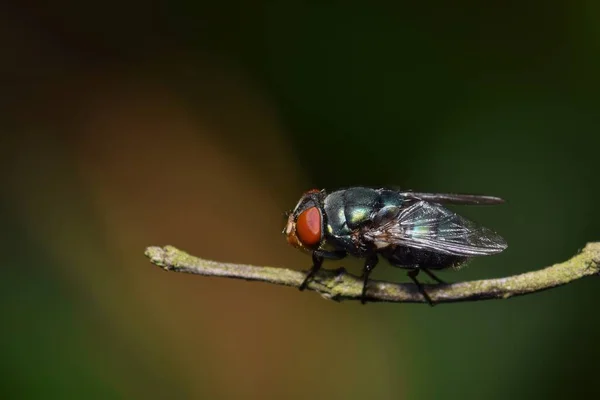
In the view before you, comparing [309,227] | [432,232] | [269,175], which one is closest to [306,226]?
[309,227]

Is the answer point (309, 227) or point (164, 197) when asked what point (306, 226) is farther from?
point (164, 197)

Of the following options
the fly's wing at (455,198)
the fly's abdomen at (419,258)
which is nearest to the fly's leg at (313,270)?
the fly's abdomen at (419,258)

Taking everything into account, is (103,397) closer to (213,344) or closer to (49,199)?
(213,344)

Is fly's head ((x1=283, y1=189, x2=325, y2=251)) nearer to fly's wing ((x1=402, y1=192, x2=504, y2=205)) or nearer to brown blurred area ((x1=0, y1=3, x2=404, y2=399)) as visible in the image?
fly's wing ((x1=402, y1=192, x2=504, y2=205))

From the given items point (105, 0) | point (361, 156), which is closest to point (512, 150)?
point (361, 156)

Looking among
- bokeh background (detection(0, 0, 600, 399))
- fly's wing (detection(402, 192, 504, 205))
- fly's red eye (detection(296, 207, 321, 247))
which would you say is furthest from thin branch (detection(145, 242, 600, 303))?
bokeh background (detection(0, 0, 600, 399))

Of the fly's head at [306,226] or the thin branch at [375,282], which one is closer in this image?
the thin branch at [375,282]

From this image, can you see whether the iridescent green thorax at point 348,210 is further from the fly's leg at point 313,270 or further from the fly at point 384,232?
the fly's leg at point 313,270
